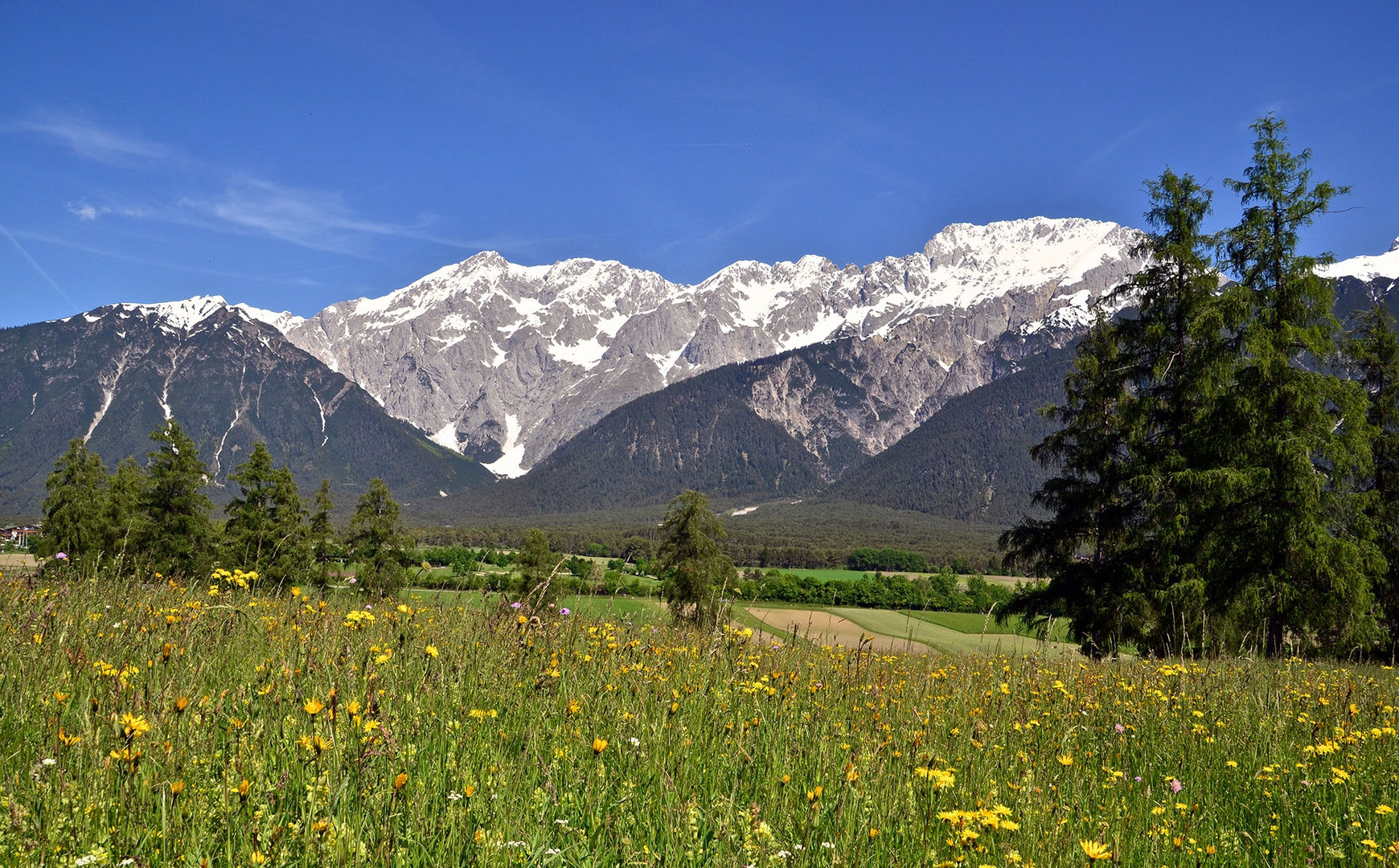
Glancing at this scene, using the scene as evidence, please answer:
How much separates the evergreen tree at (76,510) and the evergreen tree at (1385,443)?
42.1 m

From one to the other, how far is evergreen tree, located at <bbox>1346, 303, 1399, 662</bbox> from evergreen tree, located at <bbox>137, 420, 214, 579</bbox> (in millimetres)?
43581

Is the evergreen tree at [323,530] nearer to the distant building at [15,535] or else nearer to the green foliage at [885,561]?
the distant building at [15,535]

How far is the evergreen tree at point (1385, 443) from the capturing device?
21.1 meters

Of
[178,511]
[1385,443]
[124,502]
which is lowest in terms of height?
[178,511]

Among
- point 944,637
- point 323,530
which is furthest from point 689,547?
point 323,530

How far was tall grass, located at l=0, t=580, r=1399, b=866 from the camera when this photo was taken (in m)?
2.36

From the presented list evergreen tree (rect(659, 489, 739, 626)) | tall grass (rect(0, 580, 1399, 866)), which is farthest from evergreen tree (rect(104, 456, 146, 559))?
tall grass (rect(0, 580, 1399, 866))

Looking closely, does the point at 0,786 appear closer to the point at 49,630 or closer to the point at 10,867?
the point at 10,867

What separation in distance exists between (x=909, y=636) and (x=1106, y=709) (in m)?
1.91

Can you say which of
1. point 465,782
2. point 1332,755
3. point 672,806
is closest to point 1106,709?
point 1332,755

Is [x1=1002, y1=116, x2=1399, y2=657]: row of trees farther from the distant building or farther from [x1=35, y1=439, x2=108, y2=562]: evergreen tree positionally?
[x1=35, y1=439, x2=108, y2=562]: evergreen tree

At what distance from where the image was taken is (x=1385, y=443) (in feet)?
70.0

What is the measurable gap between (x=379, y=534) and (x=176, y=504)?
32.5 ft

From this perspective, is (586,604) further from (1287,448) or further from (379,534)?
(379,534)
